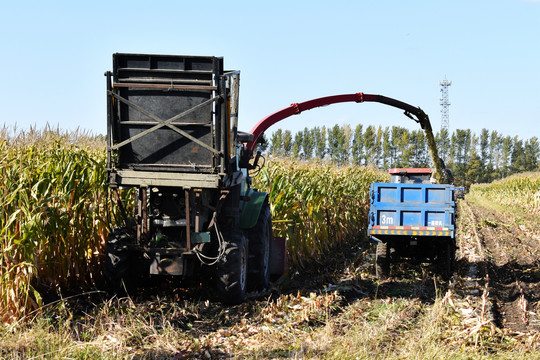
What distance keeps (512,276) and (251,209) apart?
19.2 ft

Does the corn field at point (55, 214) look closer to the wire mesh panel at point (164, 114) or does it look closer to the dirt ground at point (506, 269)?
the wire mesh panel at point (164, 114)

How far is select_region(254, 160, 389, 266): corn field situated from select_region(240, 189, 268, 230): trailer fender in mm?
1996

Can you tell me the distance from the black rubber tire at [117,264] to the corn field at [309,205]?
383 centimetres

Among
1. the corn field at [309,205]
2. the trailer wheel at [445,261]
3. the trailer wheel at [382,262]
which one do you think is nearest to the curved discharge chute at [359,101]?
the corn field at [309,205]

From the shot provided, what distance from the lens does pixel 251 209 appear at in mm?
8930

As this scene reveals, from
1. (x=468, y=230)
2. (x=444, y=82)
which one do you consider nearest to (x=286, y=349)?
(x=468, y=230)

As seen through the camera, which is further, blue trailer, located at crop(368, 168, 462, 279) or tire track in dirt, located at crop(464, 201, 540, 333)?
blue trailer, located at crop(368, 168, 462, 279)

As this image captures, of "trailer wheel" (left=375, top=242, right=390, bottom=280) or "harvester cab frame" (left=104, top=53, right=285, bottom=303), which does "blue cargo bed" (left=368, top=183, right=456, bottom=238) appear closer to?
"trailer wheel" (left=375, top=242, right=390, bottom=280)

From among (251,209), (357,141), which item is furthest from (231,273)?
(357,141)

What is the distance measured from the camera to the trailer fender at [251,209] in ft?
28.5

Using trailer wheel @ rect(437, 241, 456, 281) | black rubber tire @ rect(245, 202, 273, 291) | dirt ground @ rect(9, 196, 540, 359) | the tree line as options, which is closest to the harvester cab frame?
dirt ground @ rect(9, 196, 540, 359)

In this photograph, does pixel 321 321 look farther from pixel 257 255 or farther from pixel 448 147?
pixel 448 147

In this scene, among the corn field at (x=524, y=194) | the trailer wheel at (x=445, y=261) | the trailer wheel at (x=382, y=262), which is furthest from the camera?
the corn field at (x=524, y=194)

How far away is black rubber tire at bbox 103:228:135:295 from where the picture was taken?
305 inches
